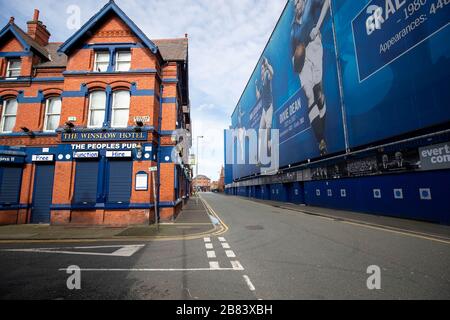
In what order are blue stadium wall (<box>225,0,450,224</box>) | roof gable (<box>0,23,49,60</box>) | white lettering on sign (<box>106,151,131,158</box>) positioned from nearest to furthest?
blue stadium wall (<box>225,0,450,224</box>) < white lettering on sign (<box>106,151,131,158</box>) < roof gable (<box>0,23,49,60</box>)

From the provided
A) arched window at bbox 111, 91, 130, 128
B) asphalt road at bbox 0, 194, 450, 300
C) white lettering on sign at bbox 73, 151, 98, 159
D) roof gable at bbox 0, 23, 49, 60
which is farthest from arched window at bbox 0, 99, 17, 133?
asphalt road at bbox 0, 194, 450, 300

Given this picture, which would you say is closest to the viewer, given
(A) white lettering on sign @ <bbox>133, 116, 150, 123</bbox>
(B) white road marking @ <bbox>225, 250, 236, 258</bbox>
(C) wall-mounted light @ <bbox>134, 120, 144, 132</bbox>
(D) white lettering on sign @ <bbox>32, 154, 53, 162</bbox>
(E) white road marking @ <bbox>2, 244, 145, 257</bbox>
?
(B) white road marking @ <bbox>225, 250, 236, 258</bbox>

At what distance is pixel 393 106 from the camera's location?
45.6 feet

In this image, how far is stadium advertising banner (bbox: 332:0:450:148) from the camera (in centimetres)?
1155

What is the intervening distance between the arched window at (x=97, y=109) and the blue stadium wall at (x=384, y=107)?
1763cm

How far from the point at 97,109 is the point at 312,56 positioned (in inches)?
806

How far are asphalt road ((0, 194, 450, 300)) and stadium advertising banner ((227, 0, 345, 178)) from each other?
13575 mm

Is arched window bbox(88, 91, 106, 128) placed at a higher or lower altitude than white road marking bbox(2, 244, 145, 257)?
higher

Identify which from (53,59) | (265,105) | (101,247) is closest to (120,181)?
(101,247)

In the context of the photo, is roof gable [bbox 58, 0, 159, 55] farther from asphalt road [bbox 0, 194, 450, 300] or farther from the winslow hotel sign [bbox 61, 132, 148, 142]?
asphalt road [bbox 0, 194, 450, 300]

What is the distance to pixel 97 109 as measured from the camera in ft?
44.1

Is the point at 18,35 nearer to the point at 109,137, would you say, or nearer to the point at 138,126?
the point at 109,137

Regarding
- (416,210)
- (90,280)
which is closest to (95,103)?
(90,280)

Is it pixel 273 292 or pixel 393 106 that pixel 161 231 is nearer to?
pixel 273 292
